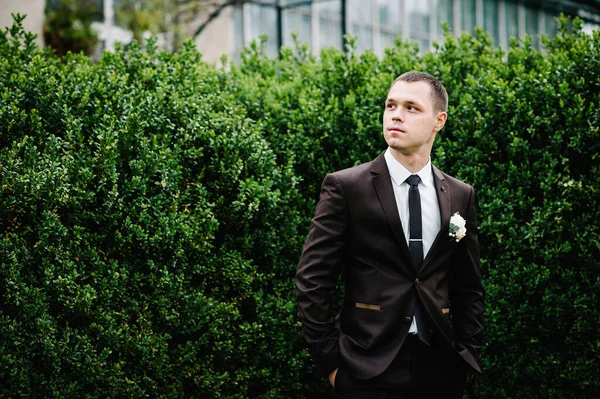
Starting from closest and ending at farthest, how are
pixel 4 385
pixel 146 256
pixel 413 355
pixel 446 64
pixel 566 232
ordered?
1. pixel 413 355
2. pixel 4 385
3. pixel 146 256
4. pixel 566 232
5. pixel 446 64

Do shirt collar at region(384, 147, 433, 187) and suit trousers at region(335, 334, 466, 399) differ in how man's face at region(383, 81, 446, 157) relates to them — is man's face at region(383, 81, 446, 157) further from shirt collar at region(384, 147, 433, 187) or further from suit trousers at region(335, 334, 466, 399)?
suit trousers at region(335, 334, 466, 399)

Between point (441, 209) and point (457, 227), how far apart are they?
140mm

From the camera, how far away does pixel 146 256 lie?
4.41 meters

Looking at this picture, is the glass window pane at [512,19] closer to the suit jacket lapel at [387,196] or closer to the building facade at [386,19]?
the building facade at [386,19]

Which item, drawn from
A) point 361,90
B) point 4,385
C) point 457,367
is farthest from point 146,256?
point 361,90

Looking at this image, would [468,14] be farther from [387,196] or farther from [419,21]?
[387,196]

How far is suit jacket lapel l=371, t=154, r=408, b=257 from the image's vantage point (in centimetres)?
357

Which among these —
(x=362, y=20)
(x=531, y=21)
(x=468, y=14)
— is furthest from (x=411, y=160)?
(x=531, y=21)

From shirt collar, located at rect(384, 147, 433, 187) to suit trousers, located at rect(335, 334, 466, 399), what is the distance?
2.72 feet

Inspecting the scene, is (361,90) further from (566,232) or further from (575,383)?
(575,383)

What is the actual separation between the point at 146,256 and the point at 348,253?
1.42 m

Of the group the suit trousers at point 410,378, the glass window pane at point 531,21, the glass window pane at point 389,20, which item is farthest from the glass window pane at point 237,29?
the suit trousers at point 410,378

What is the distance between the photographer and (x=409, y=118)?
11.9 ft

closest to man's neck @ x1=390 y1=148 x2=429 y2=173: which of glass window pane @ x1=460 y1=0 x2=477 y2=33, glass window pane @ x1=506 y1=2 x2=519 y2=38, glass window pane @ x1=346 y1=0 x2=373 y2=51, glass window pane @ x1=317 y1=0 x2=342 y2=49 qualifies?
glass window pane @ x1=317 y1=0 x2=342 y2=49
